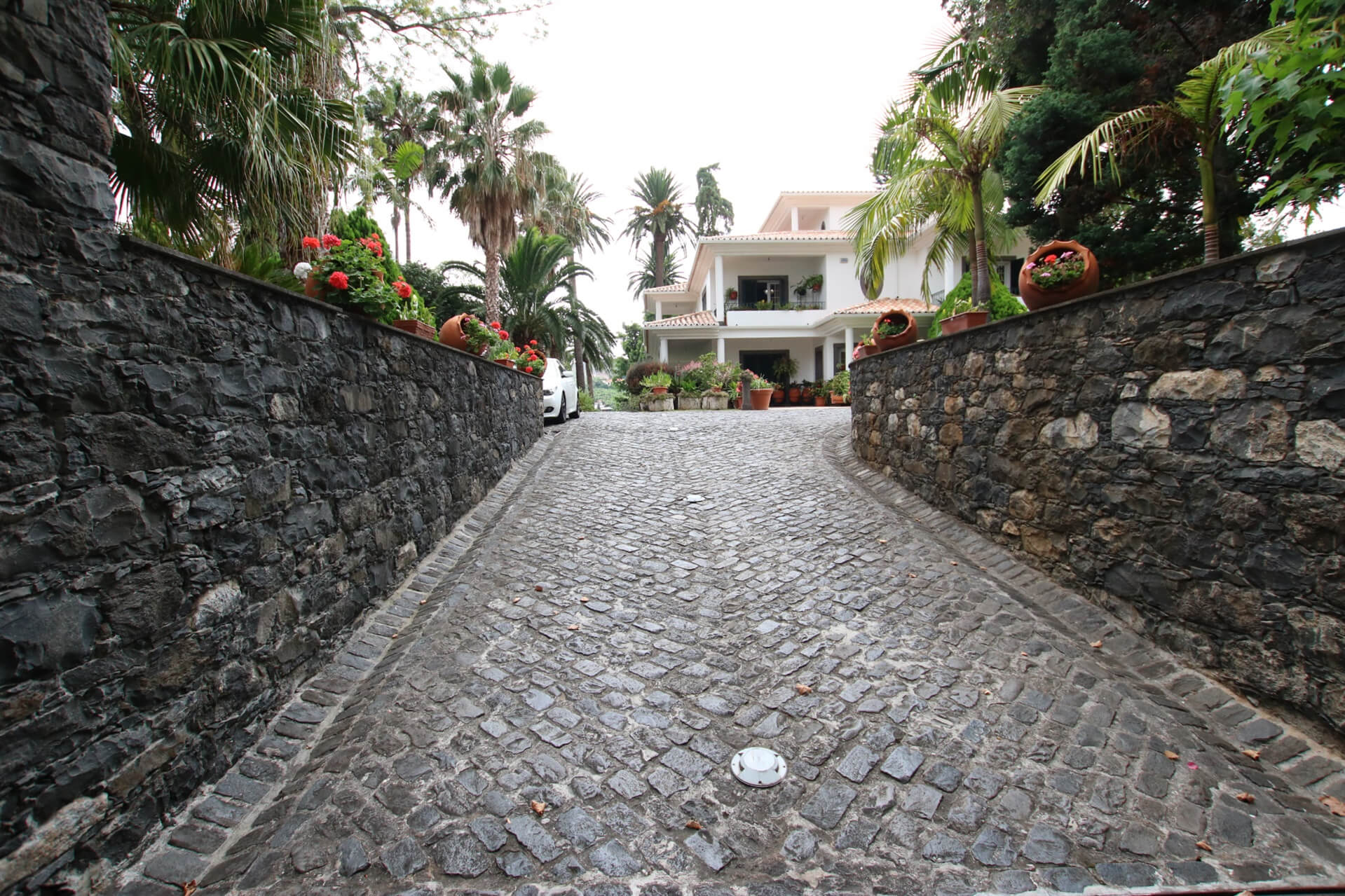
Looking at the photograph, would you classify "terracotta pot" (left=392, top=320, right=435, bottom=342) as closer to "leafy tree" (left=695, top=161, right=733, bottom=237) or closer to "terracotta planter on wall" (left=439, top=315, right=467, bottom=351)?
"terracotta planter on wall" (left=439, top=315, right=467, bottom=351)

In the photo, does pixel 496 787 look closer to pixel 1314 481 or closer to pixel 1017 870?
pixel 1017 870

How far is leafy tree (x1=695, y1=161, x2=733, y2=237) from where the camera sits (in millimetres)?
31500

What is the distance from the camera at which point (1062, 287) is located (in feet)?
13.8

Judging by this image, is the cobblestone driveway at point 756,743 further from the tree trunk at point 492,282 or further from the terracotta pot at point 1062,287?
the tree trunk at point 492,282

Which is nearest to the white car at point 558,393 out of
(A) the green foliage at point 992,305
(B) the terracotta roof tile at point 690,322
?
(A) the green foliage at point 992,305

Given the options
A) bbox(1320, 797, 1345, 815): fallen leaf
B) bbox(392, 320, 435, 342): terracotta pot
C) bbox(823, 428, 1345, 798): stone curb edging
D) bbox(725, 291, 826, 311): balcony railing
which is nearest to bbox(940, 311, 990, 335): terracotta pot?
bbox(823, 428, 1345, 798): stone curb edging

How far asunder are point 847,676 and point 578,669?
1.57m

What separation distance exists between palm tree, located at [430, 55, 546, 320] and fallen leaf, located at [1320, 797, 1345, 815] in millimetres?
17643

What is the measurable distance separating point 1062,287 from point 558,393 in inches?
361

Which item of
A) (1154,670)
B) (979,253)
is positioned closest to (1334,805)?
(1154,670)

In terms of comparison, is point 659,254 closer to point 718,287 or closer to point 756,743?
point 718,287

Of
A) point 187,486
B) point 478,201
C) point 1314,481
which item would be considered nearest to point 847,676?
point 1314,481

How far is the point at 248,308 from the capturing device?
2857 mm

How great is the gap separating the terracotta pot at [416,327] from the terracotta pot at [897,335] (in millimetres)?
4892
